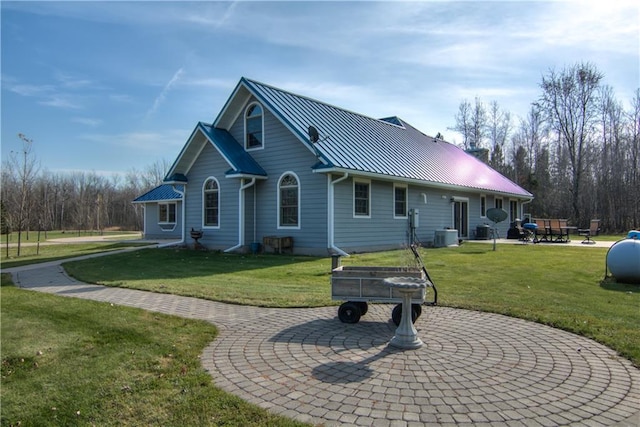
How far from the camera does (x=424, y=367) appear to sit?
13.7 feet

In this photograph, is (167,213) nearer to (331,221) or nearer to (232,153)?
(232,153)

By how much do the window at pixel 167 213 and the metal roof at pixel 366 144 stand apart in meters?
10.9

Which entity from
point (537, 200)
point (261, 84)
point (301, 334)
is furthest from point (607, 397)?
point (537, 200)

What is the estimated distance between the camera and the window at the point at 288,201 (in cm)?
1552

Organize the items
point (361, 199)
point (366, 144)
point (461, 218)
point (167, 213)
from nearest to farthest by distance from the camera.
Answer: point (361, 199)
point (366, 144)
point (461, 218)
point (167, 213)

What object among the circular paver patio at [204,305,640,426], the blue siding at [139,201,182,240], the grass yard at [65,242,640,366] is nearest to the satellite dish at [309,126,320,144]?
the grass yard at [65,242,640,366]

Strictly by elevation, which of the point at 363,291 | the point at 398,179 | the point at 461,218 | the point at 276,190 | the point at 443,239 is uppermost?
the point at 398,179

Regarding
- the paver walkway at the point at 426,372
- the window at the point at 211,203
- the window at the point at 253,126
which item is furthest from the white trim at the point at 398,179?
the paver walkway at the point at 426,372

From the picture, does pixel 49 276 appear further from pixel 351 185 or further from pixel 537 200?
pixel 537 200

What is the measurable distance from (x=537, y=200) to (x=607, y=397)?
135ft

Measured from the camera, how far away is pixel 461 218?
72.7 ft

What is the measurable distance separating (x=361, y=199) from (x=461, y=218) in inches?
343

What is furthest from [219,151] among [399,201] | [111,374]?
[111,374]

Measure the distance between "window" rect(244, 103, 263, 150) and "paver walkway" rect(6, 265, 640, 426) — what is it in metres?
11.7
